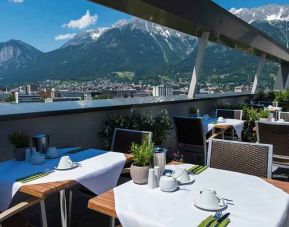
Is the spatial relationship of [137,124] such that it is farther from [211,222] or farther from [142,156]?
[211,222]

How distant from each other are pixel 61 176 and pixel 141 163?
23.2 inches

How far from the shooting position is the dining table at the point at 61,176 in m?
1.98

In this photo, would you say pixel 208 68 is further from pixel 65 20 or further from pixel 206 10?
pixel 65 20

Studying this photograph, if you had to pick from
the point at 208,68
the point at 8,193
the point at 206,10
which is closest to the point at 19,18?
the point at 206,10

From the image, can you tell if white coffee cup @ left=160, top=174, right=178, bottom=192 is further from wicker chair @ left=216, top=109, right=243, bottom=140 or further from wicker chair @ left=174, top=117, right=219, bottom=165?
wicker chair @ left=216, top=109, right=243, bottom=140

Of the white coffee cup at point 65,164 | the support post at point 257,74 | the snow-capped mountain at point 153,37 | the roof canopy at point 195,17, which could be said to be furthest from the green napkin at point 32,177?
the support post at point 257,74

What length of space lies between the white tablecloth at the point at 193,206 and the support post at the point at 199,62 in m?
5.89

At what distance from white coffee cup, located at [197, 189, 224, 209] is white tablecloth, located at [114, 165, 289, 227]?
0.04 metres

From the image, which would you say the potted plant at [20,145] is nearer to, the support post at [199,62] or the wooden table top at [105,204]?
the wooden table top at [105,204]

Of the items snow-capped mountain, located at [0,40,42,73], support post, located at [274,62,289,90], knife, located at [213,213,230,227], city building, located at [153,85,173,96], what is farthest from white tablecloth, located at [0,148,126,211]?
support post, located at [274,62,289,90]

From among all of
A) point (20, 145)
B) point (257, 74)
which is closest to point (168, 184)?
point (20, 145)

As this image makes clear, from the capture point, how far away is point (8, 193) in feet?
6.70

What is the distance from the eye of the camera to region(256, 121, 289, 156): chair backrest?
366 cm

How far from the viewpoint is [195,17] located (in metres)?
5.77
